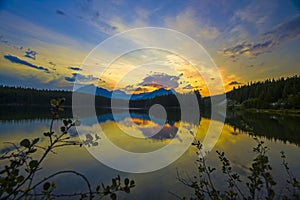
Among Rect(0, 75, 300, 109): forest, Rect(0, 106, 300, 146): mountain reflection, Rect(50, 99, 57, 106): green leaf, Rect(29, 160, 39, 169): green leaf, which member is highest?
Rect(0, 75, 300, 109): forest

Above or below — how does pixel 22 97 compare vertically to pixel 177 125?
above

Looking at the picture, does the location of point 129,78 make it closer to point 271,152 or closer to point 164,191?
point 164,191

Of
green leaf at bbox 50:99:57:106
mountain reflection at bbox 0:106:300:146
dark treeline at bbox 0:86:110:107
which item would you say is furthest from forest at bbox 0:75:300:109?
green leaf at bbox 50:99:57:106

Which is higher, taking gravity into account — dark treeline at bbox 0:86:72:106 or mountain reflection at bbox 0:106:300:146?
dark treeline at bbox 0:86:72:106

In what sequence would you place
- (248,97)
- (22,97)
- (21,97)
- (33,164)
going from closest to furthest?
(33,164) < (21,97) < (22,97) < (248,97)

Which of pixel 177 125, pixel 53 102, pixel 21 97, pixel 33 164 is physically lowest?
pixel 177 125

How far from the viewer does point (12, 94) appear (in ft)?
293

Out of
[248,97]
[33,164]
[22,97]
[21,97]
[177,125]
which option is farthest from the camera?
[248,97]

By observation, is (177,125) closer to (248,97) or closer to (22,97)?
(248,97)

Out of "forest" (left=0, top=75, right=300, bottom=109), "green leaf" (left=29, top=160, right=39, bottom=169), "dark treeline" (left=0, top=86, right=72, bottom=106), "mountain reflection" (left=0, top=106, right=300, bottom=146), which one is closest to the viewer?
"green leaf" (left=29, top=160, right=39, bottom=169)

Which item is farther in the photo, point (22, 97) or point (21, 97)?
point (22, 97)

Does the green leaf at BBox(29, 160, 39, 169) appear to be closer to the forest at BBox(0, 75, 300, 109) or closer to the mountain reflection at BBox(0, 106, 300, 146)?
the mountain reflection at BBox(0, 106, 300, 146)

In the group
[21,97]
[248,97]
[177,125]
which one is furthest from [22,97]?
[248,97]

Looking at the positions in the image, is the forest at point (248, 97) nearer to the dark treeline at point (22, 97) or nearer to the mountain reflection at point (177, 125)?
the dark treeline at point (22, 97)
